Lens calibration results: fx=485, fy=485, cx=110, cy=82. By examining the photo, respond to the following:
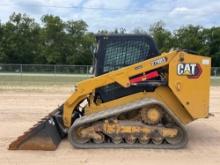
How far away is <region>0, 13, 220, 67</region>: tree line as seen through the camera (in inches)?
2114

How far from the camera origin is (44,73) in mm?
35281

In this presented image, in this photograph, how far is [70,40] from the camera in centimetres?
5631

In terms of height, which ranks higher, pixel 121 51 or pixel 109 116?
pixel 121 51

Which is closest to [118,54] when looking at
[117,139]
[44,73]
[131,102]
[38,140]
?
[131,102]

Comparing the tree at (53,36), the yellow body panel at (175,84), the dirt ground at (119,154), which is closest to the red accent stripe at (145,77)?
the yellow body panel at (175,84)

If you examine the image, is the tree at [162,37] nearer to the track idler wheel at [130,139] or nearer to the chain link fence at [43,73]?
the chain link fence at [43,73]

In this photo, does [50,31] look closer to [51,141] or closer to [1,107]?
[1,107]

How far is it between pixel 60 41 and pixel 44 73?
70.4ft

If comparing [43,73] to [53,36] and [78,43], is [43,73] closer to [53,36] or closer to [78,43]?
[78,43]

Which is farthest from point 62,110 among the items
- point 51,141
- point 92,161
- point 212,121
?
point 212,121

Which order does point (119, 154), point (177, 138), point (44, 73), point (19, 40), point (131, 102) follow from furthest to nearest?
point (19, 40), point (44, 73), point (131, 102), point (177, 138), point (119, 154)

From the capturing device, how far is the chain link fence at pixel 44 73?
32656mm

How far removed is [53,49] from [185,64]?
153 feet

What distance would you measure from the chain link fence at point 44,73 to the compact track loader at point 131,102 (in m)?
22.2
